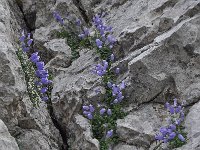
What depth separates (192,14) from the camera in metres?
11.7

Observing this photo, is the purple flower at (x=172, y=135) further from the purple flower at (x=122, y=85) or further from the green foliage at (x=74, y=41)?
the green foliage at (x=74, y=41)

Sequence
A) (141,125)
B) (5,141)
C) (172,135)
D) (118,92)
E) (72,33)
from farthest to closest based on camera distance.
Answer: (72,33), (118,92), (141,125), (172,135), (5,141)

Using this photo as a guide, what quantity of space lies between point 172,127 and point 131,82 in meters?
1.88

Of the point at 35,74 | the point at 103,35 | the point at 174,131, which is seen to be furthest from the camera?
the point at 103,35

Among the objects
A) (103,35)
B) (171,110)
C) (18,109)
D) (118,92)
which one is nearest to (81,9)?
(103,35)

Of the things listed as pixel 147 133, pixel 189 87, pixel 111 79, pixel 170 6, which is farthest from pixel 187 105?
pixel 170 6

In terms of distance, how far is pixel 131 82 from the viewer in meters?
11.3

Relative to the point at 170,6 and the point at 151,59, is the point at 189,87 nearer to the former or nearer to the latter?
the point at 151,59

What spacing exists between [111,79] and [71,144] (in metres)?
2.10

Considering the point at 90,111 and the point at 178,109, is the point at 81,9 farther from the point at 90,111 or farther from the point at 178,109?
the point at 178,109

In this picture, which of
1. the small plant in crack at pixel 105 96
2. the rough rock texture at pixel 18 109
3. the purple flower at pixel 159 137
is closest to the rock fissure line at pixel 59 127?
the rough rock texture at pixel 18 109

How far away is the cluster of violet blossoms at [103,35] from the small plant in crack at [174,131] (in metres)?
3.14

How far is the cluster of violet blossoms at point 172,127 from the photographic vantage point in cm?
989

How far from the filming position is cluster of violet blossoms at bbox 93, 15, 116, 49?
12730mm
